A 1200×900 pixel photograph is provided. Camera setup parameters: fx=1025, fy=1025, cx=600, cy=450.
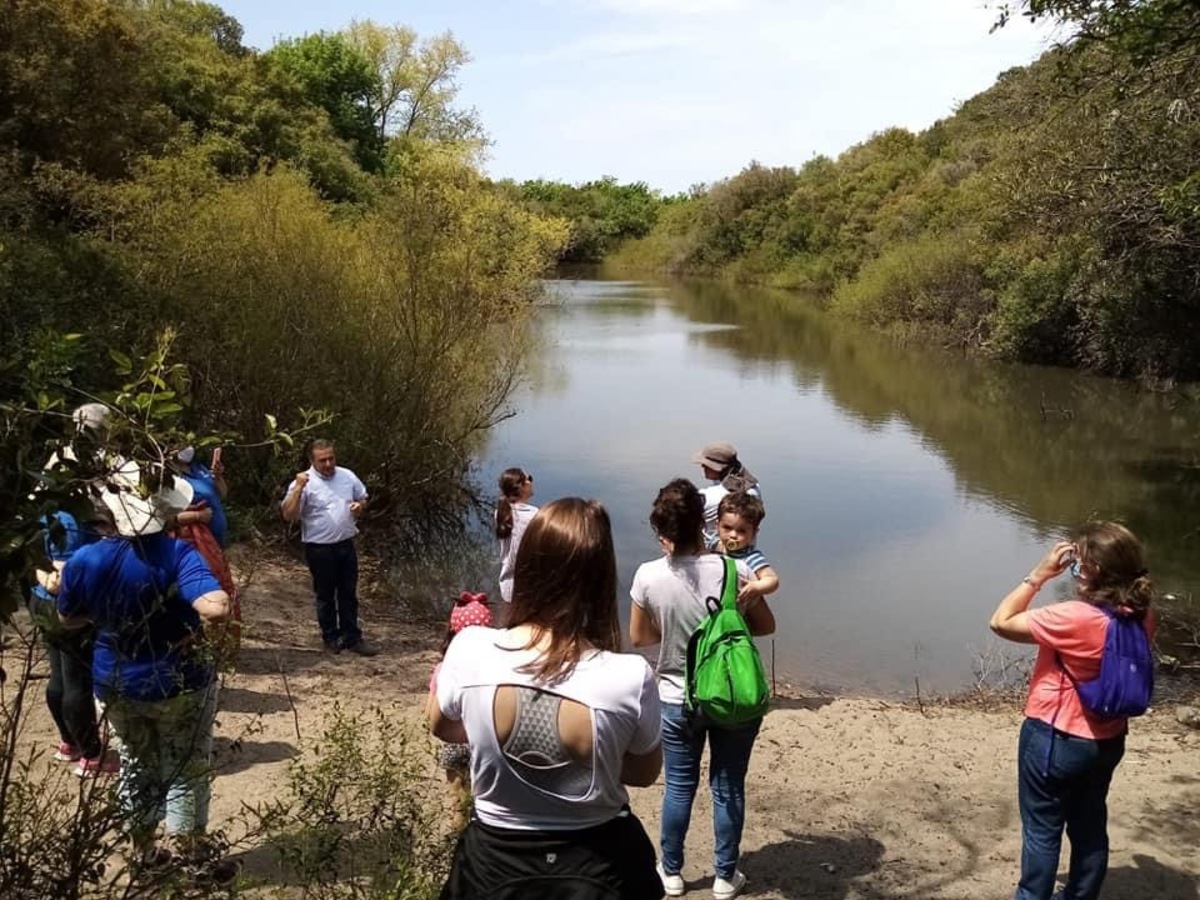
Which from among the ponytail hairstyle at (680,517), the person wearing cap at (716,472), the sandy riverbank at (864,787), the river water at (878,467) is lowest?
the river water at (878,467)

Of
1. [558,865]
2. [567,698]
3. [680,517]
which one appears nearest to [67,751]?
[680,517]

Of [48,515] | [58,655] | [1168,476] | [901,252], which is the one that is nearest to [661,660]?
[48,515]

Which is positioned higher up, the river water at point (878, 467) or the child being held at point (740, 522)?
the child being held at point (740, 522)

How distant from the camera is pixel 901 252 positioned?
37.0 metres

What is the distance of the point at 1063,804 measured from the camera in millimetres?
3252

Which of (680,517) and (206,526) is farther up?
(680,517)

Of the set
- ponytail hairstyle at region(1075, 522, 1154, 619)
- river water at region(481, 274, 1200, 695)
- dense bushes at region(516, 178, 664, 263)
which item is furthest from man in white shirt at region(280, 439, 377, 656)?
dense bushes at region(516, 178, 664, 263)

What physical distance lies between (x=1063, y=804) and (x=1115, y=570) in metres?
0.80

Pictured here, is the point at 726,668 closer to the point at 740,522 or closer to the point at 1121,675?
Result: the point at 740,522

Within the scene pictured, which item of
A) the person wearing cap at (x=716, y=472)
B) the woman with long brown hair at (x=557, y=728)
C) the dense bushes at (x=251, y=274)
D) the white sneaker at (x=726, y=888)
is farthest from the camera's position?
the dense bushes at (x=251, y=274)

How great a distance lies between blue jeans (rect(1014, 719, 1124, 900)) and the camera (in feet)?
10.4

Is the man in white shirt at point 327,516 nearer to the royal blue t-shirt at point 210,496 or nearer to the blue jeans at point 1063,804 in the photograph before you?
the royal blue t-shirt at point 210,496

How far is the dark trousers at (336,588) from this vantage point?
7188 mm

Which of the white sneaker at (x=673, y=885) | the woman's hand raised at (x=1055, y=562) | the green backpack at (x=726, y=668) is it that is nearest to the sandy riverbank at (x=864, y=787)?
the white sneaker at (x=673, y=885)
